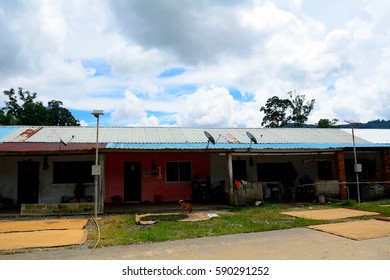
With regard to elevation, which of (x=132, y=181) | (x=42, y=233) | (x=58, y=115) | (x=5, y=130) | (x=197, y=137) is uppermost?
(x=58, y=115)

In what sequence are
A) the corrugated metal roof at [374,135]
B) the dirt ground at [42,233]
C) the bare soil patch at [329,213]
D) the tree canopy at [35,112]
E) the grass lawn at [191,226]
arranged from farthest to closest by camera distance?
the tree canopy at [35,112]
the corrugated metal roof at [374,135]
the bare soil patch at [329,213]
the grass lawn at [191,226]
the dirt ground at [42,233]

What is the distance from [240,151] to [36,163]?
343 inches

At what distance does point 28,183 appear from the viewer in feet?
46.2

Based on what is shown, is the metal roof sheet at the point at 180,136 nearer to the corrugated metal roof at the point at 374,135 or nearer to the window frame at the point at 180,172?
the corrugated metal roof at the point at 374,135

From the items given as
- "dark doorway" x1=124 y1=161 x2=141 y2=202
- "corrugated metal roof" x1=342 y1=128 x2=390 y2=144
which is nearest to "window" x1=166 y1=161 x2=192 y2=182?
"dark doorway" x1=124 y1=161 x2=141 y2=202

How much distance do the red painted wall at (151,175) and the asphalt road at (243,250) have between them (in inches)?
305

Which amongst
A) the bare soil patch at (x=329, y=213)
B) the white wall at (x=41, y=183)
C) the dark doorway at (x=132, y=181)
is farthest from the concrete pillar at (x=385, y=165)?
the white wall at (x=41, y=183)

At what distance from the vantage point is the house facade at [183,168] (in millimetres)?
13336

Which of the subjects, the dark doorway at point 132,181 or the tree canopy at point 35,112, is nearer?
the dark doorway at point 132,181

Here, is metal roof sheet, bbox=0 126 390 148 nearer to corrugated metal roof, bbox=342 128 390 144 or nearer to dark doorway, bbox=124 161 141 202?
corrugated metal roof, bbox=342 128 390 144

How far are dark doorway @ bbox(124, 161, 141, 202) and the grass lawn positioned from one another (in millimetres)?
3558

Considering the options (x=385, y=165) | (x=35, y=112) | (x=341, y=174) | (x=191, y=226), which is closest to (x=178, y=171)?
(x=191, y=226)

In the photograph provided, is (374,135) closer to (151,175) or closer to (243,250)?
(151,175)

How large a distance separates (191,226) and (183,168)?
21.3ft
